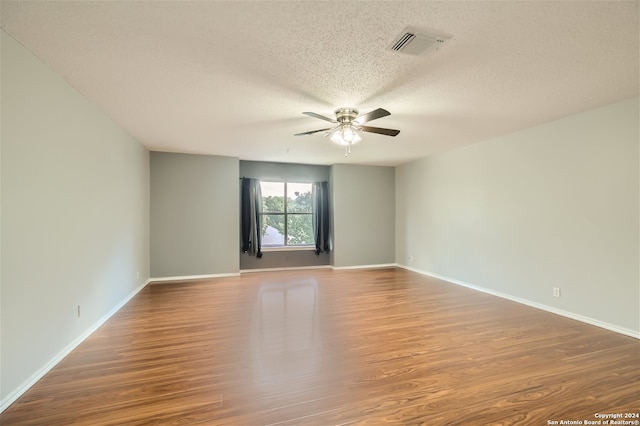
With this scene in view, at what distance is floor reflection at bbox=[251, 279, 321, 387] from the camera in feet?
7.32

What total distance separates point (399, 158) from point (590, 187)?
3257 mm

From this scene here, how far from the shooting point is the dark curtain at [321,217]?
6.63 m

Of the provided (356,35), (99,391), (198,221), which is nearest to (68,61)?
(356,35)

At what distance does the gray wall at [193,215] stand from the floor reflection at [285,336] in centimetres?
162

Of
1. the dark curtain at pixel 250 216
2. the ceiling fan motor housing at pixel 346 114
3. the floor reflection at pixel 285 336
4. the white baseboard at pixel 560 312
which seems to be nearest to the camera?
the floor reflection at pixel 285 336

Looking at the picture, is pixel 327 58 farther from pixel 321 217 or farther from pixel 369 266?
pixel 369 266

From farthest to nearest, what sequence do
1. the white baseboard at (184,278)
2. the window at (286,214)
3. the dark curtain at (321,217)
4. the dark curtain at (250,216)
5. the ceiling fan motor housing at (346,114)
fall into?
the dark curtain at (321,217), the window at (286,214), the dark curtain at (250,216), the white baseboard at (184,278), the ceiling fan motor housing at (346,114)

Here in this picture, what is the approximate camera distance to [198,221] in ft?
18.3

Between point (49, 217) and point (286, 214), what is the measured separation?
15.1 ft

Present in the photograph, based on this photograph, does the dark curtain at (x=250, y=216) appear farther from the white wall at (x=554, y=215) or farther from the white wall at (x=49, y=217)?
the white wall at (x=554, y=215)

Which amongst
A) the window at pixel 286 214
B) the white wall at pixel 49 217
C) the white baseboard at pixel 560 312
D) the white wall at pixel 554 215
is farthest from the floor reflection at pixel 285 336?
the white wall at pixel 554 215

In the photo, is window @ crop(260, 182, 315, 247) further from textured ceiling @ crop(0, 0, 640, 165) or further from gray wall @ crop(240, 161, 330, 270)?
textured ceiling @ crop(0, 0, 640, 165)

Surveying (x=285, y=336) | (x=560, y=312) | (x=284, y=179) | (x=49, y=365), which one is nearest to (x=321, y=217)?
(x=284, y=179)

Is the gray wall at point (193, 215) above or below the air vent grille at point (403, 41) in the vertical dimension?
below
